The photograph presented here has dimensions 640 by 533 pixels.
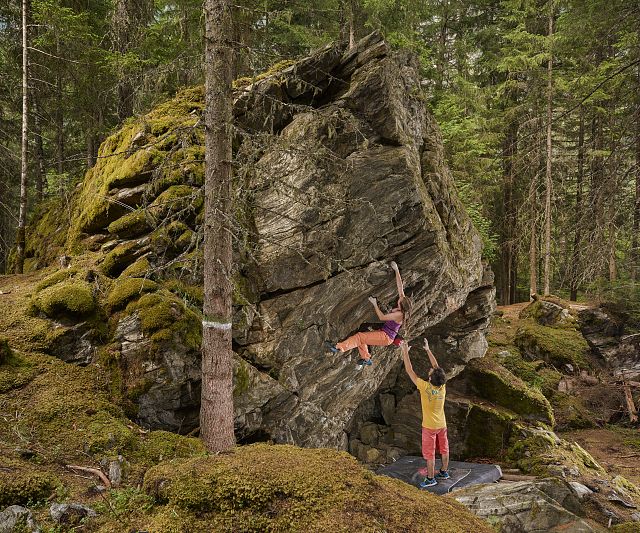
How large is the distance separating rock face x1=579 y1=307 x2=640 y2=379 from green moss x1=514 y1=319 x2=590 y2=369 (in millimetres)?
Answer: 472

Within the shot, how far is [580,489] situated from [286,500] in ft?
26.3

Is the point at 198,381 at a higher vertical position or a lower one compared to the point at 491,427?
higher

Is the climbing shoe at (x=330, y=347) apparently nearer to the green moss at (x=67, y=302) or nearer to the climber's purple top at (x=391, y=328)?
the climber's purple top at (x=391, y=328)

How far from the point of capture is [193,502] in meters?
3.01

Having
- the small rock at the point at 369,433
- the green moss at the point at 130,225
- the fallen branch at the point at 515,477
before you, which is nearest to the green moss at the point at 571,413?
the fallen branch at the point at 515,477

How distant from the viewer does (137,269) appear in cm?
717

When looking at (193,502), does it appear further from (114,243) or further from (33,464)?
(114,243)

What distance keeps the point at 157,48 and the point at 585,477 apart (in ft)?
51.0

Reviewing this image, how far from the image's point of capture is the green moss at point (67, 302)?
20.6ft

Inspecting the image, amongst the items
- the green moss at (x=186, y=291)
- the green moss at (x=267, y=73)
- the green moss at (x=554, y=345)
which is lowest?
the green moss at (x=554, y=345)

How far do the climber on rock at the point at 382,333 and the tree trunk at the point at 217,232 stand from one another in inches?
128

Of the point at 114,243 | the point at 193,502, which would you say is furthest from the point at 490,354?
the point at 193,502

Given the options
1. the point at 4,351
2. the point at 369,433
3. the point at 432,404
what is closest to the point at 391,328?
the point at 432,404

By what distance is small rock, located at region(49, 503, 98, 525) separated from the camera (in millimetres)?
3123
